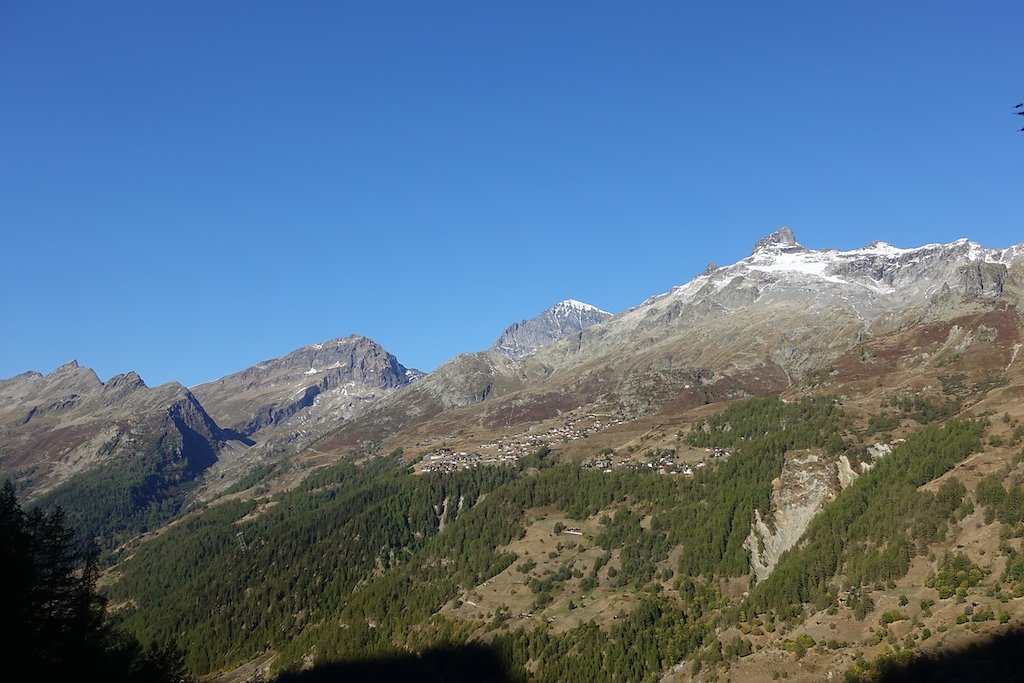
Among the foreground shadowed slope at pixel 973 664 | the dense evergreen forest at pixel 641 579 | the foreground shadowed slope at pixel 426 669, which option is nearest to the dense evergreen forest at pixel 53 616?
the dense evergreen forest at pixel 641 579

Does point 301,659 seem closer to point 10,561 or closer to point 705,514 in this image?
point 705,514

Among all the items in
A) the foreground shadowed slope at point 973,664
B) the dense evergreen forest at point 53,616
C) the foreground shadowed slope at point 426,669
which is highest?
the dense evergreen forest at point 53,616

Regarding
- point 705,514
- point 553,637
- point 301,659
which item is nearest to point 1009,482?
point 705,514

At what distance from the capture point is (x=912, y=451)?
140125mm

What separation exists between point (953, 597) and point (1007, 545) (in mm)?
11270

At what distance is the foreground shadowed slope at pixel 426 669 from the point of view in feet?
458

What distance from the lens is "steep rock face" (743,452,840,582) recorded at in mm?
141625

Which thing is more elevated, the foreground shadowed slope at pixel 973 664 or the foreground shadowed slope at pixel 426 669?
the foreground shadowed slope at pixel 973 664

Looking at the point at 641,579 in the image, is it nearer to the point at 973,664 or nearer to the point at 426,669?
the point at 426,669

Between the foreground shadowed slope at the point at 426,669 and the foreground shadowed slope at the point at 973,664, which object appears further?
the foreground shadowed slope at the point at 426,669

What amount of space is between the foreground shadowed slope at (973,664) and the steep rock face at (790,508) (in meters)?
58.5

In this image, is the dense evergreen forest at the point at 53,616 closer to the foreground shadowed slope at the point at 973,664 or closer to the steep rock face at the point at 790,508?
the foreground shadowed slope at the point at 973,664

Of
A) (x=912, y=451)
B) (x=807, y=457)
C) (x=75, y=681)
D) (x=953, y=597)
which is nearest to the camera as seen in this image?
(x=75, y=681)

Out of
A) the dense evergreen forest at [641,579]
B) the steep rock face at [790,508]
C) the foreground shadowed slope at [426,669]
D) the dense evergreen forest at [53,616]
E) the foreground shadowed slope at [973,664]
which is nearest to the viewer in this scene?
the dense evergreen forest at [53,616]
